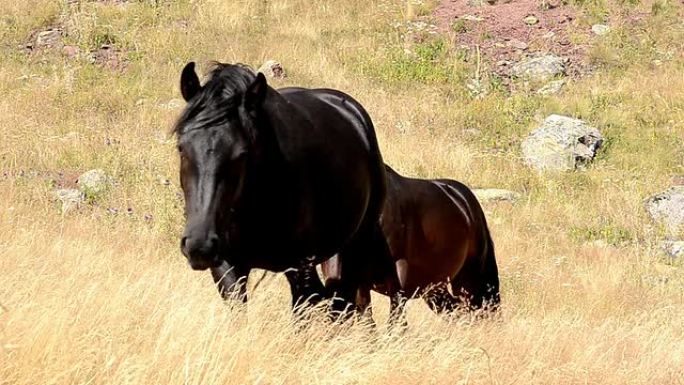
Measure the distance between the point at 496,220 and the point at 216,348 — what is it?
22.9 ft

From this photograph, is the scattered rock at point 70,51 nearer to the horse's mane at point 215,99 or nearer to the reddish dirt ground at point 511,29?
the reddish dirt ground at point 511,29

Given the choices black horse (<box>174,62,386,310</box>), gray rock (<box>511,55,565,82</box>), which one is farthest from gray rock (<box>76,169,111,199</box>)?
gray rock (<box>511,55,565,82</box>)

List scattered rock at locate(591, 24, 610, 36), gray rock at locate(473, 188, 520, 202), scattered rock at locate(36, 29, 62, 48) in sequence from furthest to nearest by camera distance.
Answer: scattered rock at locate(591, 24, 610, 36), scattered rock at locate(36, 29, 62, 48), gray rock at locate(473, 188, 520, 202)

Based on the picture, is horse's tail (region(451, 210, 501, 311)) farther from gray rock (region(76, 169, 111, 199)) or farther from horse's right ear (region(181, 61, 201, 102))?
horse's right ear (region(181, 61, 201, 102))

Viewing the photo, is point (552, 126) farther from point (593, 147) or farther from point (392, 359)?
point (392, 359)

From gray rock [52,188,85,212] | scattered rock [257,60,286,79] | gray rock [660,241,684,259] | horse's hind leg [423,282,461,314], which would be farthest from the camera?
scattered rock [257,60,286,79]

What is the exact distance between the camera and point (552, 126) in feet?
40.9

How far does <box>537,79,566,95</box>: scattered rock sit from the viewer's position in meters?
14.1

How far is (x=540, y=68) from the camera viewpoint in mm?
14805

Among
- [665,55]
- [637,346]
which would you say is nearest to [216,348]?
[637,346]

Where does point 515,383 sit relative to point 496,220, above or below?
above

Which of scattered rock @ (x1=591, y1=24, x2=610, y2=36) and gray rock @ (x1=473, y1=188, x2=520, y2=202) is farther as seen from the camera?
scattered rock @ (x1=591, y1=24, x2=610, y2=36)

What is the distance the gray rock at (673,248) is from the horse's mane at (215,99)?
23.0 ft

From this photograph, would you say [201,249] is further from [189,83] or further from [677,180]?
[677,180]
